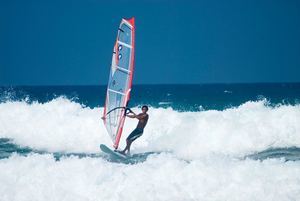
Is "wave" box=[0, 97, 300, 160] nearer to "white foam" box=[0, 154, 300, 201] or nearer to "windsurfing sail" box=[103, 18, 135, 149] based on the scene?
"windsurfing sail" box=[103, 18, 135, 149]

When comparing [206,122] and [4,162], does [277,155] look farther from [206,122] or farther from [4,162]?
[4,162]

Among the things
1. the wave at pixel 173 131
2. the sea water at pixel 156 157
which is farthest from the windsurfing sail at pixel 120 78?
the wave at pixel 173 131

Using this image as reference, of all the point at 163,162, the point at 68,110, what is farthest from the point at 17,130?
the point at 163,162

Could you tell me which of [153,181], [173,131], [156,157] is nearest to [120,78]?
[156,157]

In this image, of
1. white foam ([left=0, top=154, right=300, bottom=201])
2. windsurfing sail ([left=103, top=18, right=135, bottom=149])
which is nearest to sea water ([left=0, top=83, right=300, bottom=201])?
white foam ([left=0, top=154, right=300, bottom=201])

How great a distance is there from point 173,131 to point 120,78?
163 inches

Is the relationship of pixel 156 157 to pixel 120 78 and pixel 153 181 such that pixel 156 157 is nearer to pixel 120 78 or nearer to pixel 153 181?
pixel 153 181

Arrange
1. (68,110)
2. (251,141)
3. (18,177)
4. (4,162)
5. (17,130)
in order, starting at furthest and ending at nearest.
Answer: (68,110) < (17,130) < (251,141) < (4,162) < (18,177)

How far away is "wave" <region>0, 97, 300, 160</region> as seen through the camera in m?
14.4

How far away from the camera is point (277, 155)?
42.5 ft

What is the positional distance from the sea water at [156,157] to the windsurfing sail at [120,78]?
1120 millimetres

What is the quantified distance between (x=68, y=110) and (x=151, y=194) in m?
12.1

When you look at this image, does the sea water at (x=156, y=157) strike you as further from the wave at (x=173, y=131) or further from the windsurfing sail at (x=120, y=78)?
the windsurfing sail at (x=120, y=78)

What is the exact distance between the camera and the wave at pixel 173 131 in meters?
14.4
